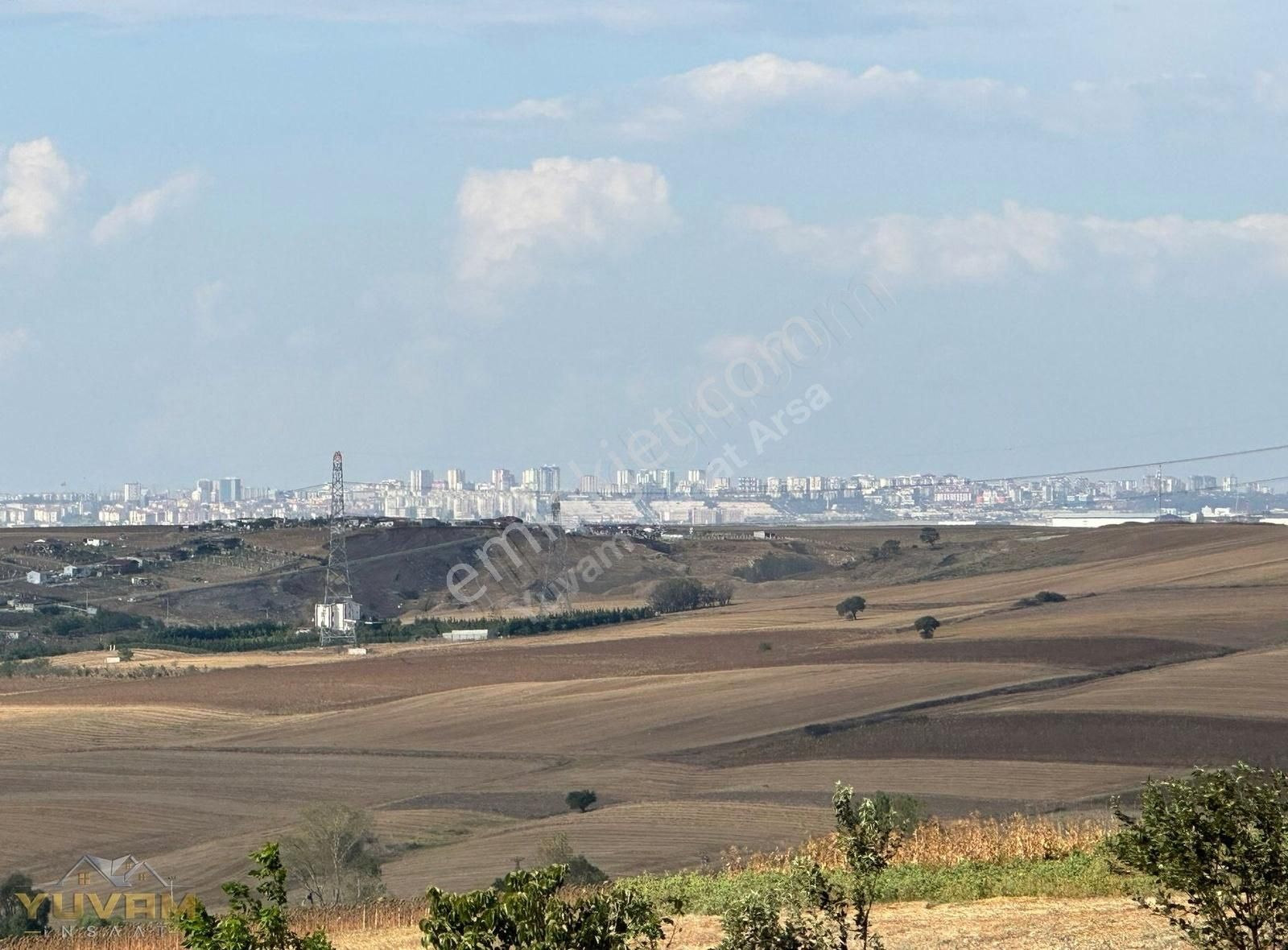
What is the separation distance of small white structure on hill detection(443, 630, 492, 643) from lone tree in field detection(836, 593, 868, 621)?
63.5 feet

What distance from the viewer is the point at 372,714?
54.4 meters

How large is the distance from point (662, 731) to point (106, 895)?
21.1 m

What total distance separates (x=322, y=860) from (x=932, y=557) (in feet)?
305

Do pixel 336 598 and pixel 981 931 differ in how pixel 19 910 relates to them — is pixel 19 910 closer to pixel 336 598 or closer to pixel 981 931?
pixel 981 931

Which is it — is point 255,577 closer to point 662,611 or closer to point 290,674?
point 662,611

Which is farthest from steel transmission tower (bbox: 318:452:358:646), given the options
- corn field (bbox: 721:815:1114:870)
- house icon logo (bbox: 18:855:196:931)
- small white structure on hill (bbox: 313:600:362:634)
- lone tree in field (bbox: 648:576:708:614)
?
corn field (bbox: 721:815:1114:870)

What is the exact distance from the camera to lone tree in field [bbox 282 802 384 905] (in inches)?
1097

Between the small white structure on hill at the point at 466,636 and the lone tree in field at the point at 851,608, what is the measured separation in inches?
761

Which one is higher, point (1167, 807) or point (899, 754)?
point (1167, 807)

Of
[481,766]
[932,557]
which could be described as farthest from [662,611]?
[481,766]

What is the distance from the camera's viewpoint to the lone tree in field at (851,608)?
8069 centimetres

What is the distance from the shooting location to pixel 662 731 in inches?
1873

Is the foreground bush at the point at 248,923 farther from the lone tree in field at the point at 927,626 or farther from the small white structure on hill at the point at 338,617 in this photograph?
the small white structure on hill at the point at 338,617

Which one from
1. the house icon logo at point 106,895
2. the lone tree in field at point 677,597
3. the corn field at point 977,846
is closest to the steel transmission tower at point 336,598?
the lone tree in field at point 677,597
